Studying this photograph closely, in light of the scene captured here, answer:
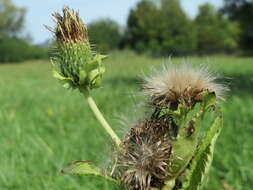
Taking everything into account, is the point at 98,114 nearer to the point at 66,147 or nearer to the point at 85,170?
the point at 85,170

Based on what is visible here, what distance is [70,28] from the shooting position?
29.6 inches

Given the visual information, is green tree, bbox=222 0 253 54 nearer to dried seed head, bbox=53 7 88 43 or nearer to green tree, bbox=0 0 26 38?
green tree, bbox=0 0 26 38

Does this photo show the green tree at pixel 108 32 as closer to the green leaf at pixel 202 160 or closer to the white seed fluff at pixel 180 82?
the white seed fluff at pixel 180 82

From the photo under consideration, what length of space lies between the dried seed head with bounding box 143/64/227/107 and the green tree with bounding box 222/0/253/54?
4235 cm

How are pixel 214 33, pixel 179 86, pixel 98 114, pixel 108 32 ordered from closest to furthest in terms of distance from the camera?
pixel 98 114 → pixel 179 86 → pixel 108 32 → pixel 214 33

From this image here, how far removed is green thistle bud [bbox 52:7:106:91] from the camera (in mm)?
710

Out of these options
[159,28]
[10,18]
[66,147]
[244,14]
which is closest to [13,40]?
[10,18]

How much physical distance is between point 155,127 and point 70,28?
0.24 metres

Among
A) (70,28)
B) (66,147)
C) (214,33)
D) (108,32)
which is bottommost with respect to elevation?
(214,33)

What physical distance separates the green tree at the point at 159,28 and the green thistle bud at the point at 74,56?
49348 millimetres

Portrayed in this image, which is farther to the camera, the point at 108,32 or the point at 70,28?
the point at 108,32

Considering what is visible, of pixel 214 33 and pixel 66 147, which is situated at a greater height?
pixel 66 147

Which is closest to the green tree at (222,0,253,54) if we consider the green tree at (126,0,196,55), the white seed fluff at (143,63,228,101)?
the green tree at (126,0,196,55)

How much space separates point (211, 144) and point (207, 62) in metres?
0.21
